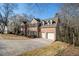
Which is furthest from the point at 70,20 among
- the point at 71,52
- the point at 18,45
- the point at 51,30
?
the point at 18,45

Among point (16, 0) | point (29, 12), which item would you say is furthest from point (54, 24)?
point (16, 0)

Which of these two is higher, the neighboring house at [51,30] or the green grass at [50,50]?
the neighboring house at [51,30]

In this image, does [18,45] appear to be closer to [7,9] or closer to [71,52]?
[7,9]

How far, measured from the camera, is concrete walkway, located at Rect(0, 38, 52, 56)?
318 centimetres

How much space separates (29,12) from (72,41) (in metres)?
0.62

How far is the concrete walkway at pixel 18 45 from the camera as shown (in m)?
3.18

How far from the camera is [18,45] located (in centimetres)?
320

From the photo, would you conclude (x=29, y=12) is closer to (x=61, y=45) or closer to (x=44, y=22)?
(x=44, y=22)

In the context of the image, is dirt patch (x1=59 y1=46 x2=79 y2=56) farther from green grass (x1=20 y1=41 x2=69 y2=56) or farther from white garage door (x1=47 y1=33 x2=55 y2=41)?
white garage door (x1=47 y1=33 x2=55 y2=41)

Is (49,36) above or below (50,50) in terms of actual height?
above

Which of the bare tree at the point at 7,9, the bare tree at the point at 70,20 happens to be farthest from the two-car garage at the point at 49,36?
the bare tree at the point at 7,9

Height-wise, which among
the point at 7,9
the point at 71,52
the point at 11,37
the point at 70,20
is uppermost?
the point at 7,9

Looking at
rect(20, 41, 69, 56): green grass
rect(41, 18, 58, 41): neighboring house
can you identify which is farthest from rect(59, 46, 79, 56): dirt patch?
rect(41, 18, 58, 41): neighboring house

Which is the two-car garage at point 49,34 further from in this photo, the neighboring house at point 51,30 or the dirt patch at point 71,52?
the dirt patch at point 71,52
